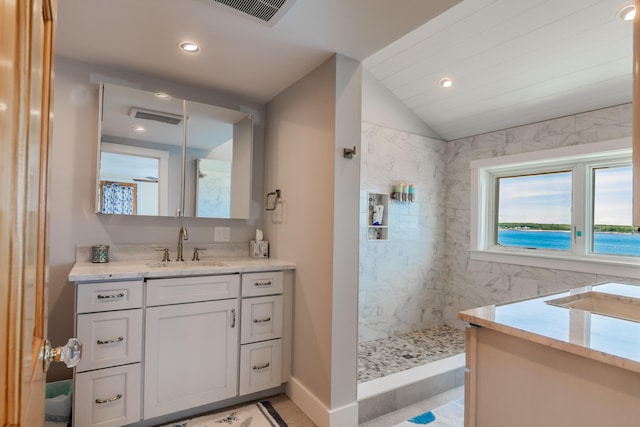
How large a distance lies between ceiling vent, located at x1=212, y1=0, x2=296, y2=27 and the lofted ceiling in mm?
53

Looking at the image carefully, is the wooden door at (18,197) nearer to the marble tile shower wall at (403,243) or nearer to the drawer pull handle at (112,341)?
the drawer pull handle at (112,341)

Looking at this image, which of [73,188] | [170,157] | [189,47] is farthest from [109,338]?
[189,47]

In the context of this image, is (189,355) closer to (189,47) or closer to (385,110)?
(189,47)

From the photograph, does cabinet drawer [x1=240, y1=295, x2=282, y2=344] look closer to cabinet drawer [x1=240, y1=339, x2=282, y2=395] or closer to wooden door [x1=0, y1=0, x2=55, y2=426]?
cabinet drawer [x1=240, y1=339, x2=282, y2=395]

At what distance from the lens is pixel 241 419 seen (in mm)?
2074

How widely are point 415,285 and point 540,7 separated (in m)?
2.70

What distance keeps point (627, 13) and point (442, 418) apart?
9.22 feet

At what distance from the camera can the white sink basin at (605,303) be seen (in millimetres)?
1582

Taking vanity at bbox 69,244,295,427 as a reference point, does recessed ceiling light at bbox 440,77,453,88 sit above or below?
above

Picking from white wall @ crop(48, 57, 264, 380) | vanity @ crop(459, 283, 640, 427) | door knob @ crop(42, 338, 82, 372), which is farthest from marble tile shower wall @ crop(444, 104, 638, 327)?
door knob @ crop(42, 338, 82, 372)

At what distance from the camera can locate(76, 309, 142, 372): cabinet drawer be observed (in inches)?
69.1

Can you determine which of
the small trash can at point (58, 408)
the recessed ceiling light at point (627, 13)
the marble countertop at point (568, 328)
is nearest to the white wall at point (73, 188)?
the small trash can at point (58, 408)

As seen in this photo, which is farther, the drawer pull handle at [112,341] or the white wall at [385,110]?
the white wall at [385,110]

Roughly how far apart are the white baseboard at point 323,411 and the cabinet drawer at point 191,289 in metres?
0.79
